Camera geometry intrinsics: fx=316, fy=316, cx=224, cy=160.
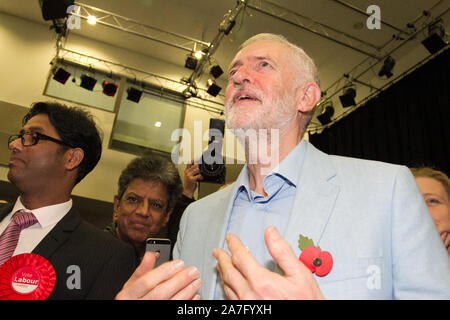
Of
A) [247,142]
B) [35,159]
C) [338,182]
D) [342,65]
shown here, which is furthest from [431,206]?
[342,65]

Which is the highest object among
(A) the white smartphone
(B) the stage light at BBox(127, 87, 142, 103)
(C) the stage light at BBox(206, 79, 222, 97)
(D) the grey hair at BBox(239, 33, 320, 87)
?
(C) the stage light at BBox(206, 79, 222, 97)

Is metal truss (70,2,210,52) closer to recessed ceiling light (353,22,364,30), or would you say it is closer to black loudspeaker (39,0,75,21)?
black loudspeaker (39,0,75,21)

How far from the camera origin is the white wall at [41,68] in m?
5.88

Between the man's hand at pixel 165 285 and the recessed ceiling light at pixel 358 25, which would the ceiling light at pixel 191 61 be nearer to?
the recessed ceiling light at pixel 358 25

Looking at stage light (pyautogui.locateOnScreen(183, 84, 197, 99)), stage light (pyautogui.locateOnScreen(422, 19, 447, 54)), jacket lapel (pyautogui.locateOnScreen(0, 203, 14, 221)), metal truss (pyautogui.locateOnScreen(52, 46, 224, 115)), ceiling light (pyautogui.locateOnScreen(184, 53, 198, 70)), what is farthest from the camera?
stage light (pyautogui.locateOnScreen(183, 84, 197, 99))

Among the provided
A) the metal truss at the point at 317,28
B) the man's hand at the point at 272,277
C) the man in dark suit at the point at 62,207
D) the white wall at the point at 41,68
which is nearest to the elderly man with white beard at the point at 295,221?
the man's hand at the point at 272,277

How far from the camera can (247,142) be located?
1.35 metres

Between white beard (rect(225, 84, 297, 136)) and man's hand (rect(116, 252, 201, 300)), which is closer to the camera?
man's hand (rect(116, 252, 201, 300))

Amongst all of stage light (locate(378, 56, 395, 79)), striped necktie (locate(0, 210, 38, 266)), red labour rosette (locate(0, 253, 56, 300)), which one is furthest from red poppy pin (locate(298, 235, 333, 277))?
stage light (locate(378, 56, 395, 79))

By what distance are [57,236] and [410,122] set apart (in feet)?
19.0

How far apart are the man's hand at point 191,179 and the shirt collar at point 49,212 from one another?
3.12ft

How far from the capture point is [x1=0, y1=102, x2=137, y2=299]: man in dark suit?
124 cm
